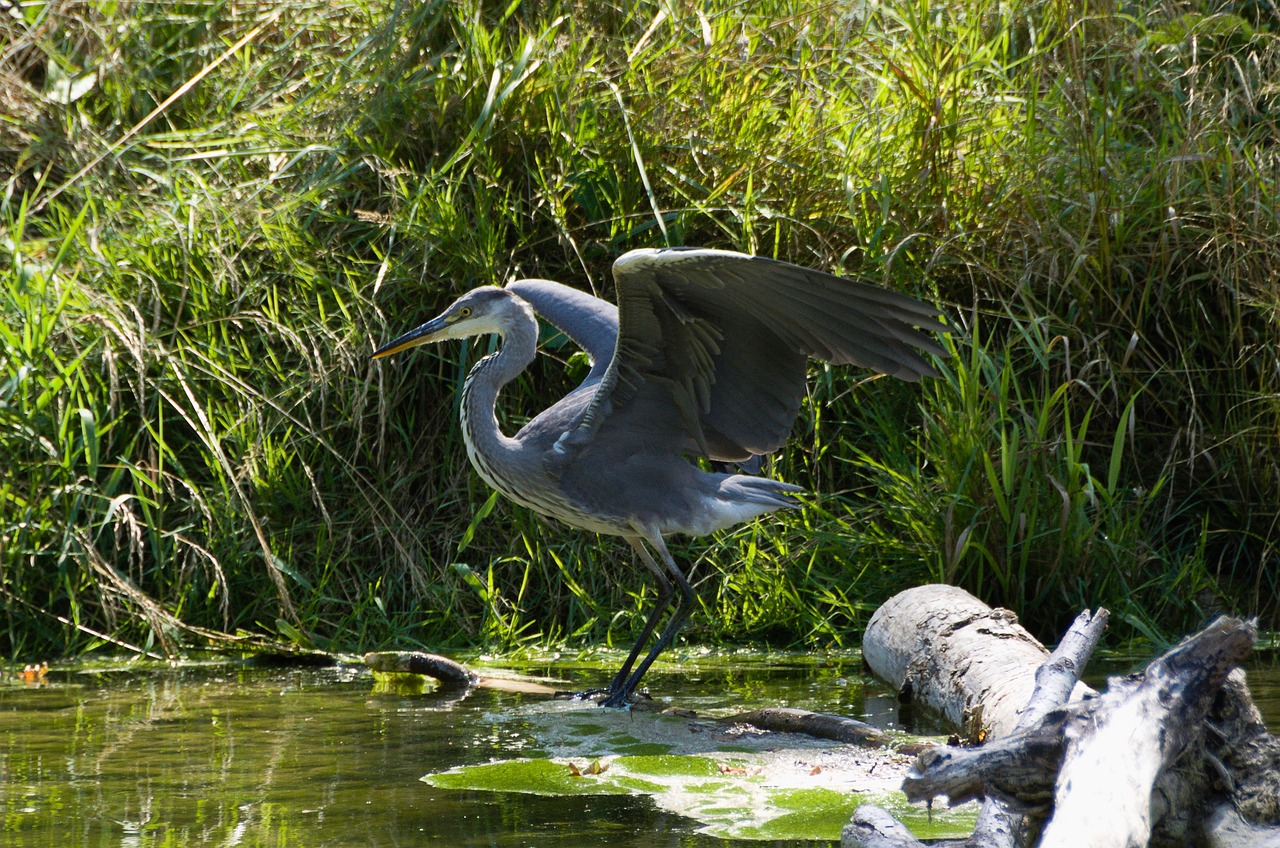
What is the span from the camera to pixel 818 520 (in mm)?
4859

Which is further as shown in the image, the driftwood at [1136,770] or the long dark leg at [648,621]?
the long dark leg at [648,621]

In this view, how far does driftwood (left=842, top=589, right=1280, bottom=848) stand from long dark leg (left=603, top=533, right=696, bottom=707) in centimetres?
172

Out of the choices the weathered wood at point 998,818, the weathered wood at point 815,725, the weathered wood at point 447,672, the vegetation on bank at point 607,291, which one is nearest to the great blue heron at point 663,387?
the weathered wood at point 447,672

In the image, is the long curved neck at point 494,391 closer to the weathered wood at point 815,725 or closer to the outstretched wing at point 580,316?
the outstretched wing at point 580,316

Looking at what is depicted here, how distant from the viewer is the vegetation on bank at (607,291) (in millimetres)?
4637

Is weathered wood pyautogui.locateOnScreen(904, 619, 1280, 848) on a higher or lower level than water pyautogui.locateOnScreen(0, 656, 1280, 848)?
higher

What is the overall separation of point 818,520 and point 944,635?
1.20 meters

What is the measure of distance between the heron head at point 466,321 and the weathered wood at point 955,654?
1.50 meters

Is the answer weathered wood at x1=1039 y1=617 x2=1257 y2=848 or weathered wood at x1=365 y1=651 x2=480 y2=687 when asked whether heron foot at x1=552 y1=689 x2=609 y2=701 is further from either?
weathered wood at x1=1039 y1=617 x2=1257 y2=848

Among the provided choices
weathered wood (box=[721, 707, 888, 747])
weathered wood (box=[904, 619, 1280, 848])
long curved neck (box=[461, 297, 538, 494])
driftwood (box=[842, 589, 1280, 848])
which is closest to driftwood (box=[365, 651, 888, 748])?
weathered wood (box=[721, 707, 888, 747])

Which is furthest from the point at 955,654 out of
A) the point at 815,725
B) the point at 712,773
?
the point at 712,773

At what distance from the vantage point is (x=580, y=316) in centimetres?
445

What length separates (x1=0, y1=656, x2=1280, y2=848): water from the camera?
2.60 meters

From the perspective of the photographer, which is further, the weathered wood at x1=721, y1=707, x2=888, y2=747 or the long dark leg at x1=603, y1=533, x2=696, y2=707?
the long dark leg at x1=603, y1=533, x2=696, y2=707
